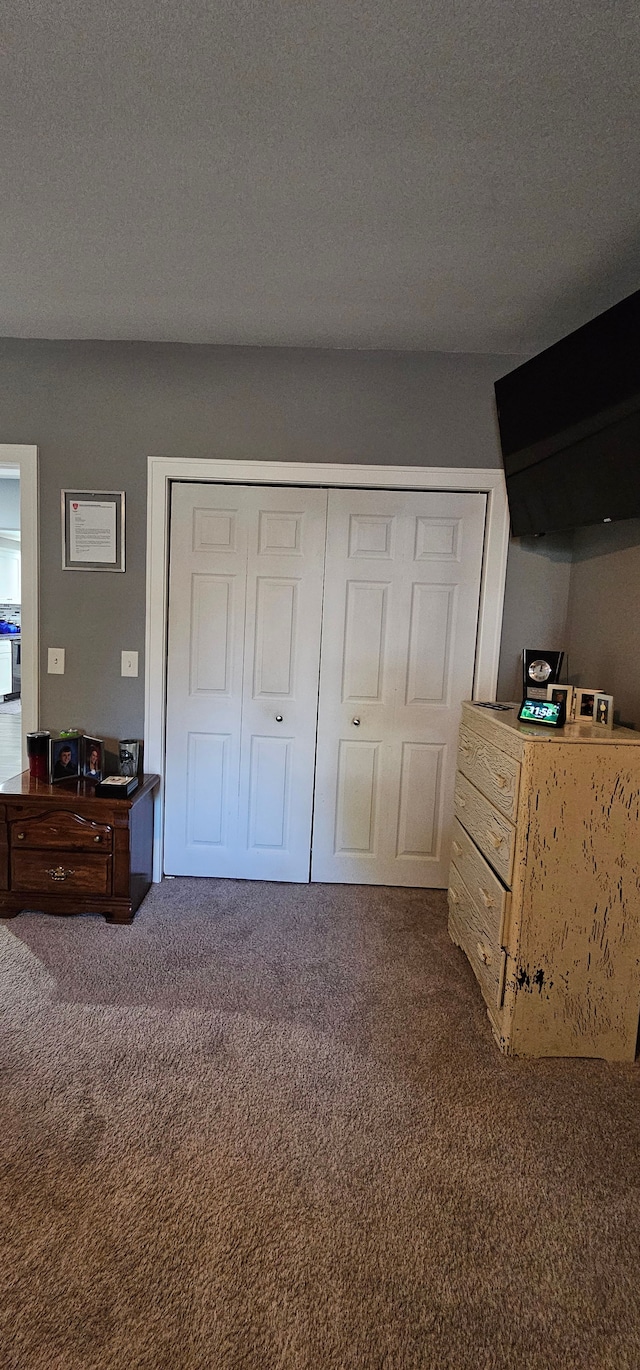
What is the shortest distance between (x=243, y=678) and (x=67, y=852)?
1.05m

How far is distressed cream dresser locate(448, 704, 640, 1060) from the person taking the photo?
5.74ft

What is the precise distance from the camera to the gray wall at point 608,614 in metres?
2.15

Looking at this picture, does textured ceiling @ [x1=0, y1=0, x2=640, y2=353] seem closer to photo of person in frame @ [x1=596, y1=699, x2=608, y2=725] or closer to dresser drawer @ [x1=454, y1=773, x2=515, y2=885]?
photo of person in frame @ [x1=596, y1=699, x2=608, y2=725]

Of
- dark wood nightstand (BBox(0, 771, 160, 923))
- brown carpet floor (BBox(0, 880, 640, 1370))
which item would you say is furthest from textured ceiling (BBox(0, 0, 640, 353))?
brown carpet floor (BBox(0, 880, 640, 1370))

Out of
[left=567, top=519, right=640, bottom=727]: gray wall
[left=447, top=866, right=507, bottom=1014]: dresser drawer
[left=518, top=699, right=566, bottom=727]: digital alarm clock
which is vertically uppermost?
[left=567, top=519, right=640, bottom=727]: gray wall

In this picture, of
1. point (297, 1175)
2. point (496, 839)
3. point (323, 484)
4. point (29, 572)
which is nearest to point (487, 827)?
point (496, 839)

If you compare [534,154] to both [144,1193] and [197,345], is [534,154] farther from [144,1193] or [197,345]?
[144,1193]

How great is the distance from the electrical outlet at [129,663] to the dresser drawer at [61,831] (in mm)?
699

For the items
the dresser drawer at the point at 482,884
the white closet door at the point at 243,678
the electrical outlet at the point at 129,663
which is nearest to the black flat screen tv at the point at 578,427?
the white closet door at the point at 243,678

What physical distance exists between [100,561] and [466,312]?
1.84 metres

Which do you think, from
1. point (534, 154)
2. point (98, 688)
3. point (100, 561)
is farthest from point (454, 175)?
point (98, 688)

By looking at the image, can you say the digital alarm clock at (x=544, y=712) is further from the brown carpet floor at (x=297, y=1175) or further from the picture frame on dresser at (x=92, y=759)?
the picture frame on dresser at (x=92, y=759)

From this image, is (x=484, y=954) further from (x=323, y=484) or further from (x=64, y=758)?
(x=323, y=484)

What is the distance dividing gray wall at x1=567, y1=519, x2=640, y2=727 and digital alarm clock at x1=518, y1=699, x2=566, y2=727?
349 mm
